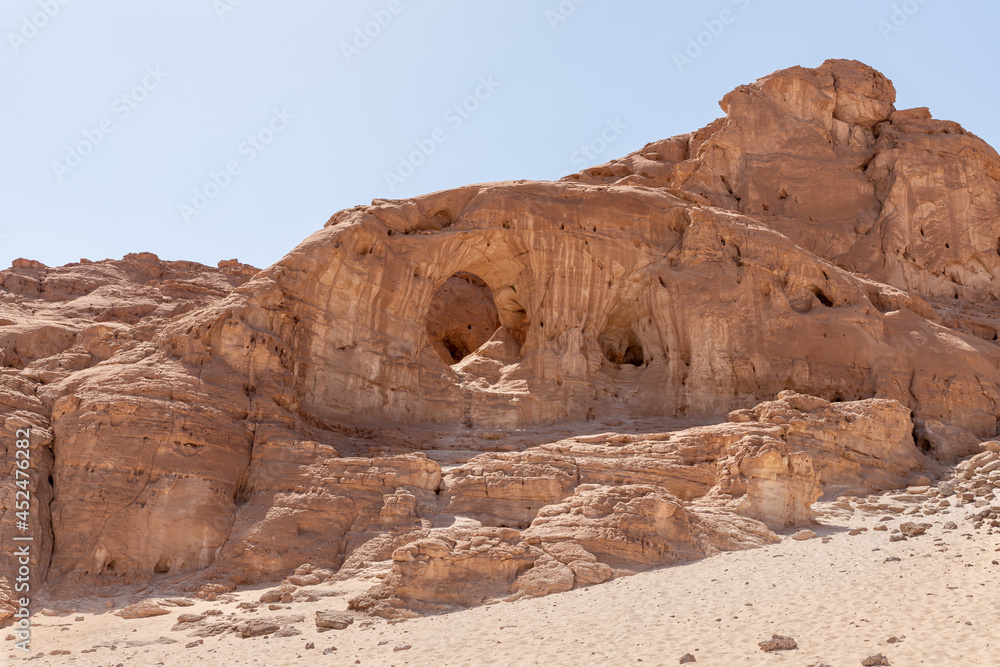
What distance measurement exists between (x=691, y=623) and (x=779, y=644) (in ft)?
6.22

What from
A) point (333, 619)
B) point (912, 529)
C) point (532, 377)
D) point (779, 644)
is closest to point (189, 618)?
point (333, 619)

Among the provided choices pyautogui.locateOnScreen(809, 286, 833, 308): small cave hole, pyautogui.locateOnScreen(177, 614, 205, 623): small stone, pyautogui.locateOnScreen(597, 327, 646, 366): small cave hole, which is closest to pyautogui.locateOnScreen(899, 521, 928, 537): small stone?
pyautogui.locateOnScreen(809, 286, 833, 308): small cave hole

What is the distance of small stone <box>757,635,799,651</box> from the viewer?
12.0 metres

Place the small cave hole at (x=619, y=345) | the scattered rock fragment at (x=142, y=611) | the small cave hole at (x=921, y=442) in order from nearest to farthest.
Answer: the scattered rock fragment at (x=142, y=611)
the small cave hole at (x=921, y=442)
the small cave hole at (x=619, y=345)

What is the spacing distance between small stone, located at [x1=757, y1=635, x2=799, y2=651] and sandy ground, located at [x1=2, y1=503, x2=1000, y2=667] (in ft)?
0.36

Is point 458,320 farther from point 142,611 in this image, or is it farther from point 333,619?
point 333,619

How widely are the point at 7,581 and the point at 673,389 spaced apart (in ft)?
66.1

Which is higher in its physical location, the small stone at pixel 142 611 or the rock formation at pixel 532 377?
the rock formation at pixel 532 377

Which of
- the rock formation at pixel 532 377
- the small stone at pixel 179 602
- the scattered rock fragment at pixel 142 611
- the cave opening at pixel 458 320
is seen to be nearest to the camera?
the scattered rock fragment at pixel 142 611

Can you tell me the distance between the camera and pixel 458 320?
44062mm

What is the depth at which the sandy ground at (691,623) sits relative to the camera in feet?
39.7

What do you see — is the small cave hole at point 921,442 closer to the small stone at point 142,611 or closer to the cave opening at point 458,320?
the cave opening at point 458,320

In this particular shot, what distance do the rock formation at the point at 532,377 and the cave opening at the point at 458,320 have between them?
346 mm

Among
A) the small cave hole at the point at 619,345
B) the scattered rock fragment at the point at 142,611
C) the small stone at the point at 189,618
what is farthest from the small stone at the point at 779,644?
the small cave hole at the point at 619,345
